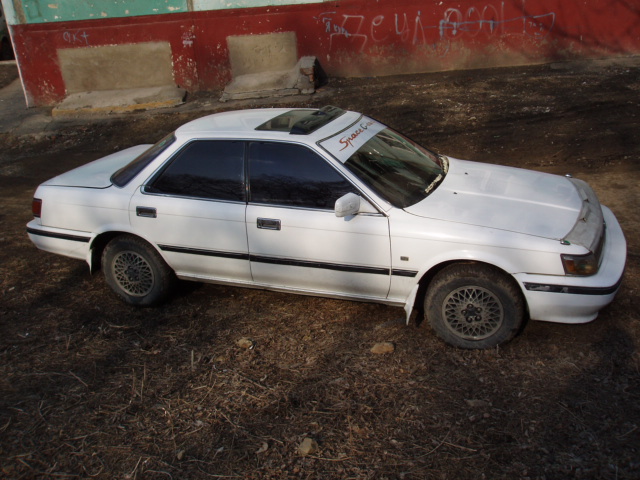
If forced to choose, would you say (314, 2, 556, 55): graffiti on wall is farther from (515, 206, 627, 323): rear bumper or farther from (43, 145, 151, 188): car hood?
(515, 206, 627, 323): rear bumper

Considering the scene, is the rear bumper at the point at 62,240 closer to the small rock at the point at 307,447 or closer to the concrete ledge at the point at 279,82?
the small rock at the point at 307,447

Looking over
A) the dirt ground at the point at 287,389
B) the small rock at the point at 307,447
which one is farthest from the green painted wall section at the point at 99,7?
the small rock at the point at 307,447

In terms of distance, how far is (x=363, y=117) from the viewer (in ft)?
17.9

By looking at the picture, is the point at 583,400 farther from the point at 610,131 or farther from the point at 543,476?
the point at 610,131

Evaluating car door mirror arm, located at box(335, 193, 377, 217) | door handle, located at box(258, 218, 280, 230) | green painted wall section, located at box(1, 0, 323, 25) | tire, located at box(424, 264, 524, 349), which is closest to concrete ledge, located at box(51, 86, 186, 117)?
green painted wall section, located at box(1, 0, 323, 25)

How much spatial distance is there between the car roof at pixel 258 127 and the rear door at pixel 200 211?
99 millimetres

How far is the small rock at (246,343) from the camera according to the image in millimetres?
4676

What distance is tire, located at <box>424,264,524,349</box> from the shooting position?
4215 mm

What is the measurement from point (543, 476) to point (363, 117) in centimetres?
328

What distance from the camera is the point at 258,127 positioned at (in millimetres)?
4957

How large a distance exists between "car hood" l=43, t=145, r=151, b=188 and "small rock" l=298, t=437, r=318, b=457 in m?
2.86

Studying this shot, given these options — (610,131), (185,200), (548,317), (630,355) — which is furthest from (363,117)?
(610,131)

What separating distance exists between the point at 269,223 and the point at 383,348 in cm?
126

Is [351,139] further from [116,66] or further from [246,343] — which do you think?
[116,66]
